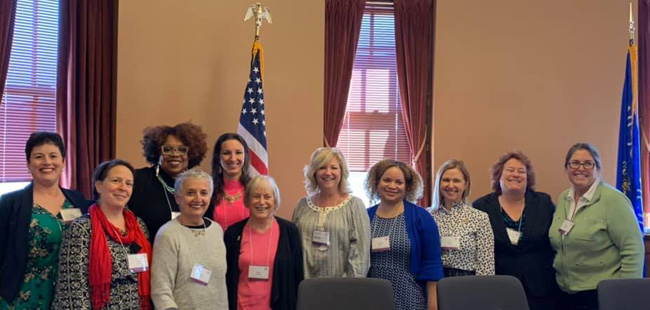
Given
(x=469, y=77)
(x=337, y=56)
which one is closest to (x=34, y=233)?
(x=337, y=56)

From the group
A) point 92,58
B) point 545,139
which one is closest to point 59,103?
point 92,58

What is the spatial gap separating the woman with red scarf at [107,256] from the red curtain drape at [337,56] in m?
2.82

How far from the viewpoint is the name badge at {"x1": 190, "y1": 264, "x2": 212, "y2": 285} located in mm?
2666

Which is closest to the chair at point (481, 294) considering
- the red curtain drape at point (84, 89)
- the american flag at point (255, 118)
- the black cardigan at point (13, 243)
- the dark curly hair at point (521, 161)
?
the dark curly hair at point (521, 161)

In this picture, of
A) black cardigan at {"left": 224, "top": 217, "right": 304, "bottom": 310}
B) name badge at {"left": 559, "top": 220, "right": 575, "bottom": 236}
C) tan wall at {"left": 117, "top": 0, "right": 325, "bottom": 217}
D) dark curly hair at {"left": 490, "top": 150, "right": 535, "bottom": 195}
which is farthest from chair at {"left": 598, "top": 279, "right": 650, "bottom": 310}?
tan wall at {"left": 117, "top": 0, "right": 325, "bottom": 217}

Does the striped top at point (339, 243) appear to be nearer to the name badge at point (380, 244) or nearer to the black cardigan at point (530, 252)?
the name badge at point (380, 244)

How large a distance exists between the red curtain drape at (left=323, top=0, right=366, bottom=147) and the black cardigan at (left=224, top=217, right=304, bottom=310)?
97.5 inches

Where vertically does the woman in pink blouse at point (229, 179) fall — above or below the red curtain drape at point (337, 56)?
below

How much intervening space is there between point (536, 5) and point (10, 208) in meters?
4.75

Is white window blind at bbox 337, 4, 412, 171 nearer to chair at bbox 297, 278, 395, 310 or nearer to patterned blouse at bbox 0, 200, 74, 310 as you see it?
chair at bbox 297, 278, 395, 310

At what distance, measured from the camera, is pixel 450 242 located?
10.5 feet

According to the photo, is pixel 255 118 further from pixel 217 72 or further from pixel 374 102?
pixel 374 102

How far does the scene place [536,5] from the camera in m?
5.39

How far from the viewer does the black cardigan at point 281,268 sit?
2.85 metres
